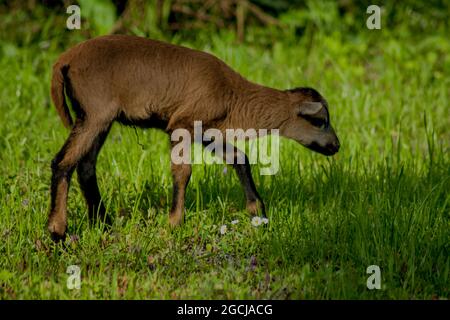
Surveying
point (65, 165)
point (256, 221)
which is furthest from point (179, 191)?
point (65, 165)

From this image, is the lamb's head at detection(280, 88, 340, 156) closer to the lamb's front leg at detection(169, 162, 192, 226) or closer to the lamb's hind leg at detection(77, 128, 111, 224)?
the lamb's front leg at detection(169, 162, 192, 226)

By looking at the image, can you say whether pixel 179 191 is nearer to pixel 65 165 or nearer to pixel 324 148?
pixel 65 165

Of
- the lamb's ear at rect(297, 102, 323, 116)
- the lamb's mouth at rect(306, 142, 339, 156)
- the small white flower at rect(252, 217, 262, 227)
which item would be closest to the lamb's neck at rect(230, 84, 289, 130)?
the lamb's ear at rect(297, 102, 323, 116)

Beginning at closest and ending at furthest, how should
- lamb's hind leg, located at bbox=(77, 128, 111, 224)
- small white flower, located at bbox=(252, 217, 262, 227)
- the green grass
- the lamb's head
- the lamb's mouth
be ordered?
the green grass → small white flower, located at bbox=(252, 217, 262, 227) → lamb's hind leg, located at bbox=(77, 128, 111, 224) → the lamb's head → the lamb's mouth

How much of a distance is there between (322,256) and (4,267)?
1775mm

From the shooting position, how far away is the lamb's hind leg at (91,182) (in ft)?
17.6

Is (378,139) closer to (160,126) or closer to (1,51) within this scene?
(160,126)

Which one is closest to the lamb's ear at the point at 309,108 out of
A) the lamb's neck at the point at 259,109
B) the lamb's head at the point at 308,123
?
the lamb's head at the point at 308,123

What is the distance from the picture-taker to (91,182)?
5.40 meters

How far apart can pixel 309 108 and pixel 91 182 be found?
148cm

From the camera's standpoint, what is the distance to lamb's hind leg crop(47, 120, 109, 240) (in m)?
5.02

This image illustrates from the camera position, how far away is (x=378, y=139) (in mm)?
7254

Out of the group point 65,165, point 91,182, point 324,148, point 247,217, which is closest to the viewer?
point 65,165

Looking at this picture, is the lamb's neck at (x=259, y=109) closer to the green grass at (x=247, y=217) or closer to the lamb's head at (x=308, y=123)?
the lamb's head at (x=308, y=123)
